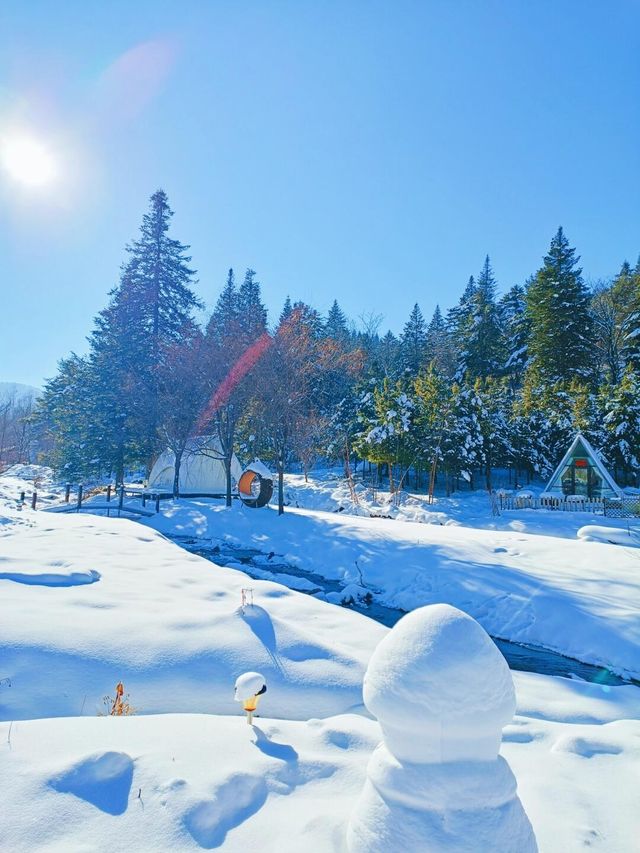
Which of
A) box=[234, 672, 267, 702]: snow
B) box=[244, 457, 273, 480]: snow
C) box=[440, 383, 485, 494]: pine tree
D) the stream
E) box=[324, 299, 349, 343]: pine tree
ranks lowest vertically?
the stream

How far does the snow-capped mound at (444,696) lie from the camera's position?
213 centimetres

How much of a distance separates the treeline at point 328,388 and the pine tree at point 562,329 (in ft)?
0.32

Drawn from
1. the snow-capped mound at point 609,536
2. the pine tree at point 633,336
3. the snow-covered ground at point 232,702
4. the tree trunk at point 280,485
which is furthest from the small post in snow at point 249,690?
the pine tree at point 633,336

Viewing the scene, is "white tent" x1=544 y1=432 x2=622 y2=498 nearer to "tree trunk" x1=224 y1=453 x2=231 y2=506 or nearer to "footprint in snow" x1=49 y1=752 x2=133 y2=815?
Answer: "tree trunk" x1=224 y1=453 x2=231 y2=506

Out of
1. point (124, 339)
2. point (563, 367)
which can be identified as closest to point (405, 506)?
point (563, 367)

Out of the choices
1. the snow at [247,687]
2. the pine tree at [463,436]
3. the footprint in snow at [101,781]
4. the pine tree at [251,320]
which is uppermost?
the pine tree at [251,320]

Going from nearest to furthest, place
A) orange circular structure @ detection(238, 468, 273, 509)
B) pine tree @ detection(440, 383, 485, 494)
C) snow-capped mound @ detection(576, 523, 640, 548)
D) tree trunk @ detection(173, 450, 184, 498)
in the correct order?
snow-capped mound @ detection(576, 523, 640, 548) → orange circular structure @ detection(238, 468, 273, 509) → tree trunk @ detection(173, 450, 184, 498) → pine tree @ detection(440, 383, 485, 494)

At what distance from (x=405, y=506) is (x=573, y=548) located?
1429 cm

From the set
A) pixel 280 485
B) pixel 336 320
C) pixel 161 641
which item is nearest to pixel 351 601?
pixel 161 641

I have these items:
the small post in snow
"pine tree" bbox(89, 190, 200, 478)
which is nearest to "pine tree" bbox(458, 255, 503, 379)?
"pine tree" bbox(89, 190, 200, 478)

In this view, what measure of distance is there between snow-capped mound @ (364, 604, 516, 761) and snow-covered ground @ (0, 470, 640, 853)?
0.91 m

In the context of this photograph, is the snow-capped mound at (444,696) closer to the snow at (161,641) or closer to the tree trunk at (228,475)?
the snow at (161,641)

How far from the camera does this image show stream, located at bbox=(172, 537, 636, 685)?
7.45m

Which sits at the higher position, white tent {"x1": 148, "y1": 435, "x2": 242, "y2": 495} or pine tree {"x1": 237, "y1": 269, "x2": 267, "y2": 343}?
pine tree {"x1": 237, "y1": 269, "x2": 267, "y2": 343}
